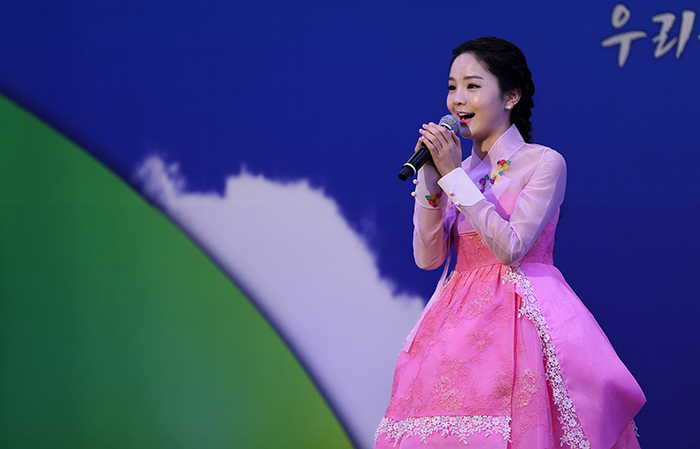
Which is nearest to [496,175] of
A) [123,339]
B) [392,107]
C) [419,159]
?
[419,159]

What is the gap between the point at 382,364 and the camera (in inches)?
93.8

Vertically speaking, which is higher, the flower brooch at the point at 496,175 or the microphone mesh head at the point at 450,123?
the microphone mesh head at the point at 450,123

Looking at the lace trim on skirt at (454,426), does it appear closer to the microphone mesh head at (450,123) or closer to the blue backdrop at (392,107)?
the microphone mesh head at (450,123)

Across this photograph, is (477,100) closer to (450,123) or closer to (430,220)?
(450,123)

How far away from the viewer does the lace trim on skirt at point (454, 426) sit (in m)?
1.24

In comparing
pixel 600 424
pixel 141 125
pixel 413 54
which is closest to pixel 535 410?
pixel 600 424

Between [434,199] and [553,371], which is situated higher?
[434,199]

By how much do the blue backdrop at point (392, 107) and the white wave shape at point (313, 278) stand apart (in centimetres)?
5

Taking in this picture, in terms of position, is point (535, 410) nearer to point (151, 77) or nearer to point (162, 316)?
point (162, 316)

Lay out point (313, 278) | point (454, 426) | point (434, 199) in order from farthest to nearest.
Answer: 1. point (313, 278)
2. point (434, 199)
3. point (454, 426)

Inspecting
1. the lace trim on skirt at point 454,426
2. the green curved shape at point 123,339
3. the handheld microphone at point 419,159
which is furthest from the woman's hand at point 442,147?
the green curved shape at point 123,339

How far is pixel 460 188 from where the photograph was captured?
4.44 feet

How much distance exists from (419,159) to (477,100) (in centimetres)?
23

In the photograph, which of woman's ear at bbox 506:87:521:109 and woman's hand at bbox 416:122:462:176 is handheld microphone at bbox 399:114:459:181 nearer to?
woman's hand at bbox 416:122:462:176
